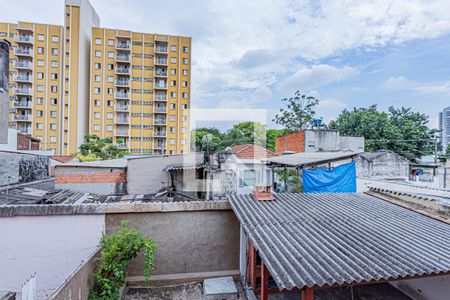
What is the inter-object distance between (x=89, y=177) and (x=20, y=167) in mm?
3842

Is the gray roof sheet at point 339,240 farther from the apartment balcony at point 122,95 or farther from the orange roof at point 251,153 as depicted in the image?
the apartment balcony at point 122,95

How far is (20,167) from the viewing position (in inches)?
485

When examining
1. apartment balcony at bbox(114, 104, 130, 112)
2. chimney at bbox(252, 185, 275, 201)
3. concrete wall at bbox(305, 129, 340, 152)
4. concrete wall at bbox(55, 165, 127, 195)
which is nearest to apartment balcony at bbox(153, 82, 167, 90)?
apartment balcony at bbox(114, 104, 130, 112)

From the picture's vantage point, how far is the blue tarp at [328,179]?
887 centimetres

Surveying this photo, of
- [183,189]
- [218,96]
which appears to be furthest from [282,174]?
[218,96]

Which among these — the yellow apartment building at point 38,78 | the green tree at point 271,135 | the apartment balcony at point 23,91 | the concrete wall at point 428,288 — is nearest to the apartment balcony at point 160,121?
the yellow apartment building at point 38,78

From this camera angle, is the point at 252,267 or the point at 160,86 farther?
the point at 160,86

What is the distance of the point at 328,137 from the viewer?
2030 cm

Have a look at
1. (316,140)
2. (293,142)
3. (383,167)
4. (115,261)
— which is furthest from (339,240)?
(293,142)

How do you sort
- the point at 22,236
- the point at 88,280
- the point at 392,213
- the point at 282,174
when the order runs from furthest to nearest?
the point at 282,174
the point at 392,213
the point at 22,236
the point at 88,280

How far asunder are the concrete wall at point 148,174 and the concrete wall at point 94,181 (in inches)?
26.1

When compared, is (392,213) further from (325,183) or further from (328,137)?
(328,137)

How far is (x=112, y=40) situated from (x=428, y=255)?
51.0m

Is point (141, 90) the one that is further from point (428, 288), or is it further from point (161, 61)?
point (428, 288)
